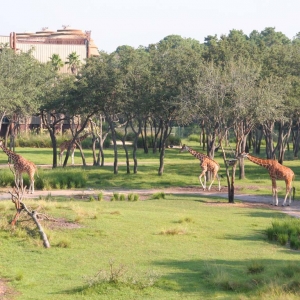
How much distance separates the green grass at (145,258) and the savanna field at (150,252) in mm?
24

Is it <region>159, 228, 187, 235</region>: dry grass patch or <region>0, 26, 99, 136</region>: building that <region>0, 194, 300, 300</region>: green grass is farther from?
<region>0, 26, 99, 136</region>: building

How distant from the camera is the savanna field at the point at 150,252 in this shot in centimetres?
1465

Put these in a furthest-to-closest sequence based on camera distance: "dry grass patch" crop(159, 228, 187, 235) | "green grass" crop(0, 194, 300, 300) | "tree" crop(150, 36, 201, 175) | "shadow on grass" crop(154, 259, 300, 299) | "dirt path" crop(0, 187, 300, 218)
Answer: "tree" crop(150, 36, 201, 175), "dirt path" crop(0, 187, 300, 218), "dry grass patch" crop(159, 228, 187, 235), "shadow on grass" crop(154, 259, 300, 299), "green grass" crop(0, 194, 300, 300)

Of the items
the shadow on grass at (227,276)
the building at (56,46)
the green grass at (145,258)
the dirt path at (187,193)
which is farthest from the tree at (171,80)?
the building at (56,46)

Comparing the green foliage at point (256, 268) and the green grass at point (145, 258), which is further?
the green foliage at point (256, 268)

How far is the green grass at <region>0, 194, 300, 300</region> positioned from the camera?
14.6 m

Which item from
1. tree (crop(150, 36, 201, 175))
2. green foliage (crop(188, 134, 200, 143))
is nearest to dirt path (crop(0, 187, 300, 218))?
tree (crop(150, 36, 201, 175))

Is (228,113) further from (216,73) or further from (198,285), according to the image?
(198,285)

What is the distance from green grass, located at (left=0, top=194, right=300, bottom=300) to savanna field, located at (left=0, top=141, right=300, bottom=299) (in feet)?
0.08

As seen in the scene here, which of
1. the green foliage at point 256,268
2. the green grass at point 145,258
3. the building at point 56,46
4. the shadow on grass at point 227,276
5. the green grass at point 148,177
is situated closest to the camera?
the green grass at point 145,258

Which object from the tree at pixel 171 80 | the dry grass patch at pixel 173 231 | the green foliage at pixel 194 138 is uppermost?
the tree at pixel 171 80

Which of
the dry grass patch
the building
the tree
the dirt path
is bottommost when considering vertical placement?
the dirt path

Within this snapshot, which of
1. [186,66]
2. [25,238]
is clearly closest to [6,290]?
[25,238]

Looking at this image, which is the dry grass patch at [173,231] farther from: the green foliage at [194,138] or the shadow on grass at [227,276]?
the green foliage at [194,138]
